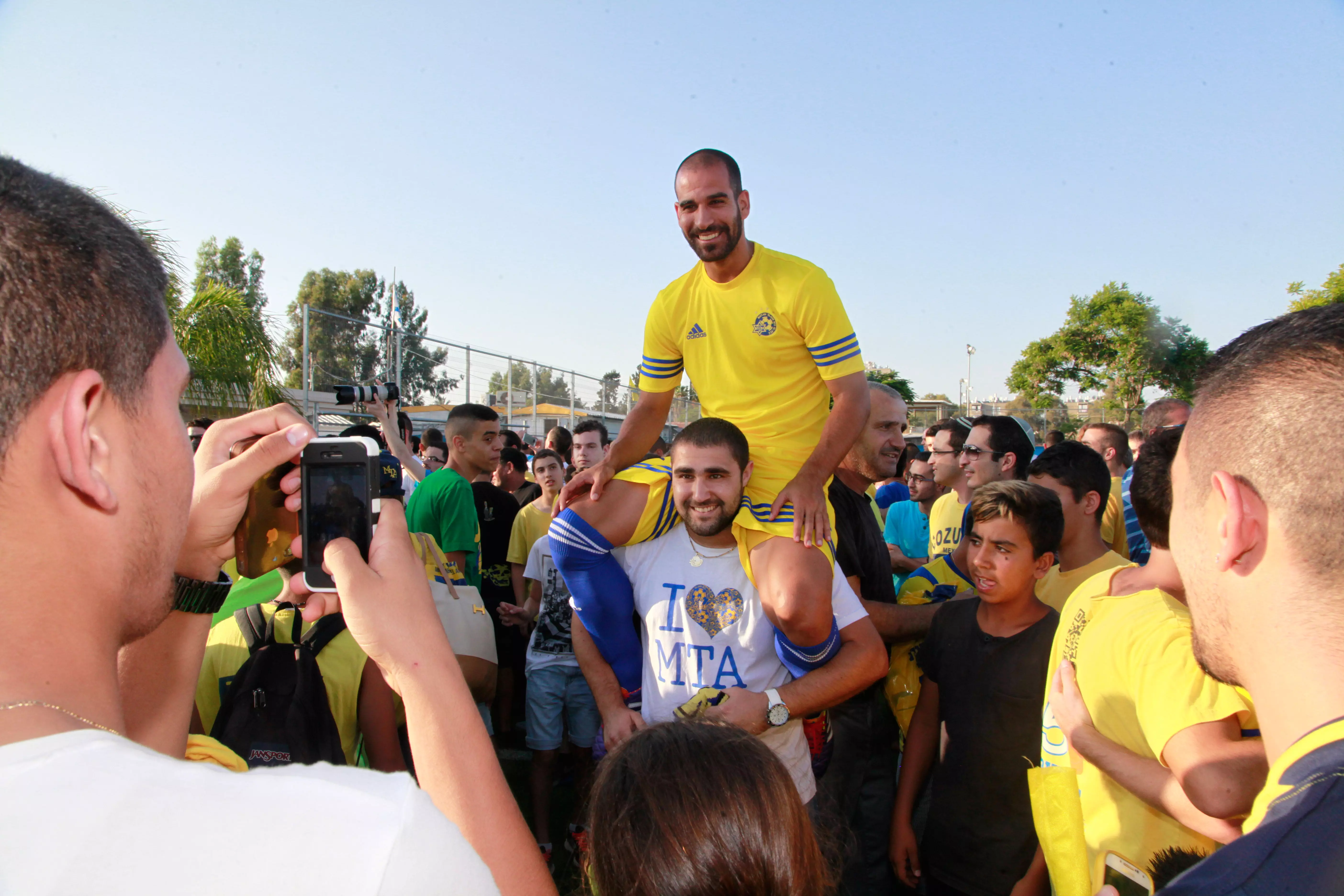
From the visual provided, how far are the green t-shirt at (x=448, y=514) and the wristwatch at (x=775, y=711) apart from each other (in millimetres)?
3171

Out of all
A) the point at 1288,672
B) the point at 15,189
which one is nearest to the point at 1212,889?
the point at 1288,672

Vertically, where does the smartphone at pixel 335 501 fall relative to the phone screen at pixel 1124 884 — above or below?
above

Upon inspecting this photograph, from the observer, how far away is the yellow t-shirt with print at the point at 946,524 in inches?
193

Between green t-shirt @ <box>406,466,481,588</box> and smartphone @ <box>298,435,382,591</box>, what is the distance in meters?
3.99

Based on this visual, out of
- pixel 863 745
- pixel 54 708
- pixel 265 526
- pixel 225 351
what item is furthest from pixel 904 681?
pixel 225 351

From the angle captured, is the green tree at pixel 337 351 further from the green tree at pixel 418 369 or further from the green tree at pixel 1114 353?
the green tree at pixel 1114 353

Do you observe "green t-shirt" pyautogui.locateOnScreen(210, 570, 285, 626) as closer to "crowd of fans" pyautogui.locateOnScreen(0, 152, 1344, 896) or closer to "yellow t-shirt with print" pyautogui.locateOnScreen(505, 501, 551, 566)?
"crowd of fans" pyautogui.locateOnScreen(0, 152, 1344, 896)

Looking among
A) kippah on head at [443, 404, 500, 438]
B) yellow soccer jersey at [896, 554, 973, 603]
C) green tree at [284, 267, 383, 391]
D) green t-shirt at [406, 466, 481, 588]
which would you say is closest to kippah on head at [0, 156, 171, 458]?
yellow soccer jersey at [896, 554, 973, 603]

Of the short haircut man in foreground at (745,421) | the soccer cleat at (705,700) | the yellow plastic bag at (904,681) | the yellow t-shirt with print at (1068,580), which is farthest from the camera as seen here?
the yellow plastic bag at (904,681)

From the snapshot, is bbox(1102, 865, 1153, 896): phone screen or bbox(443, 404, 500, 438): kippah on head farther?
bbox(443, 404, 500, 438): kippah on head

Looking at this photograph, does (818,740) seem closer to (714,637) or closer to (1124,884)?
(714,637)

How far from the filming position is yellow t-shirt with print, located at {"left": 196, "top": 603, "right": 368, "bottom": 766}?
2.57 meters

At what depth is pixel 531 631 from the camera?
5.34 m

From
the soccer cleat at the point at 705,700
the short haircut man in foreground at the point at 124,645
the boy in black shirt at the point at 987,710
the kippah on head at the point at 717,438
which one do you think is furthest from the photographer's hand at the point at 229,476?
the boy in black shirt at the point at 987,710
